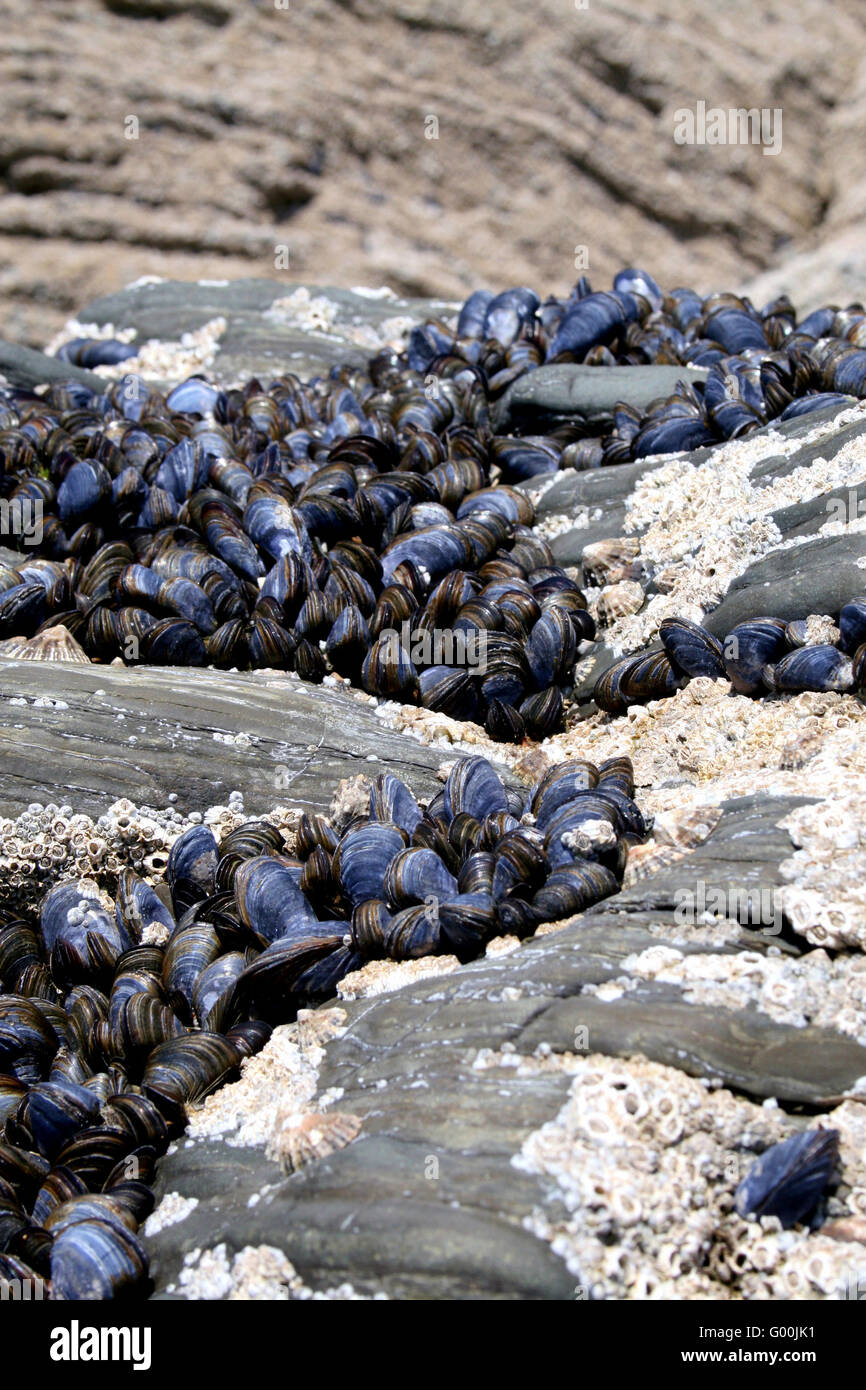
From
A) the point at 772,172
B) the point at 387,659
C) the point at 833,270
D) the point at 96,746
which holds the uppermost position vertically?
the point at 772,172

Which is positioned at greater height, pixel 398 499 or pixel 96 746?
pixel 398 499

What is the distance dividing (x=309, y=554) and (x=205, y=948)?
2.16 metres

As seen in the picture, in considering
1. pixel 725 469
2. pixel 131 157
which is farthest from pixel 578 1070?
pixel 131 157

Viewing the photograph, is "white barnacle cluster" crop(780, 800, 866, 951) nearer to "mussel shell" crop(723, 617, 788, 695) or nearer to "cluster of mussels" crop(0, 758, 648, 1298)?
"cluster of mussels" crop(0, 758, 648, 1298)

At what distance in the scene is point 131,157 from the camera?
11.2m

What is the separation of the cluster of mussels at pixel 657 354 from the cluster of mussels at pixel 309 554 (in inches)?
19.4

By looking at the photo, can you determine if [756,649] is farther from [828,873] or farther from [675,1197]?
[675,1197]

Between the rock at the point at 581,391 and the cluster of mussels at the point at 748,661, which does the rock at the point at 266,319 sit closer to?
the rock at the point at 581,391

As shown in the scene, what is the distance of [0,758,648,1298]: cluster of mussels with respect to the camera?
9.81ft

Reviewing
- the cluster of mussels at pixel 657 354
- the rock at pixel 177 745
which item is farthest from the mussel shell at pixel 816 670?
the cluster of mussels at pixel 657 354

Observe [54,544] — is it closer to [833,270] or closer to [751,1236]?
[751,1236]

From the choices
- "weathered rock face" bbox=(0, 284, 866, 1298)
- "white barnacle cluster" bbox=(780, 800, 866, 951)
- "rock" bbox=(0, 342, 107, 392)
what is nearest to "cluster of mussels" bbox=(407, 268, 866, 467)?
"weathered rock face" bbox=(0, 284, 866, 1298)

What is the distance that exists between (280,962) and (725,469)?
3.13 metres

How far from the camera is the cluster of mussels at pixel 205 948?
9.81ft
